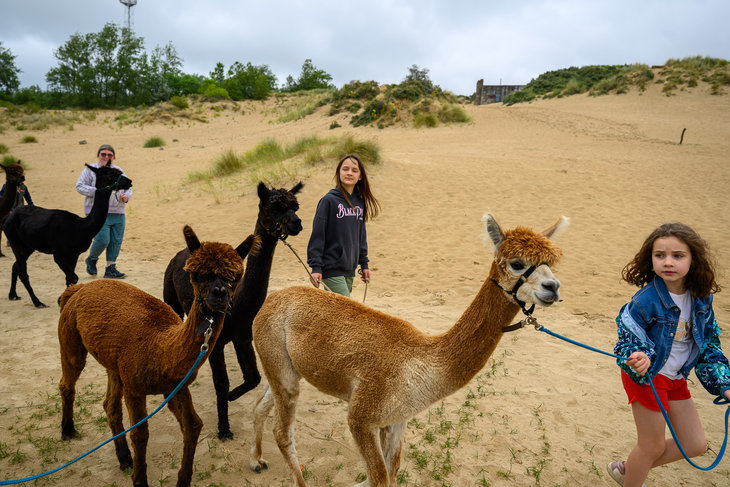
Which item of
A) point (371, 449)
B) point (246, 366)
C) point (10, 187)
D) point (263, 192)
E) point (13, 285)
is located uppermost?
point (263, 192)

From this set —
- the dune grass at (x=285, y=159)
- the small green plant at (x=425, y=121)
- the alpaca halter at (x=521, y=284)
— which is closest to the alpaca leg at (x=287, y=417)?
the alpaca halter at (x=521, y=284)

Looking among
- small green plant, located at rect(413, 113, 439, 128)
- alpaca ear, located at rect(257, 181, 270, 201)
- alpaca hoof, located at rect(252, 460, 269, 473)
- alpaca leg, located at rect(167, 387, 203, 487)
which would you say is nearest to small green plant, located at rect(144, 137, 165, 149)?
small green plant, located at rect(413, 113, 439, 128)

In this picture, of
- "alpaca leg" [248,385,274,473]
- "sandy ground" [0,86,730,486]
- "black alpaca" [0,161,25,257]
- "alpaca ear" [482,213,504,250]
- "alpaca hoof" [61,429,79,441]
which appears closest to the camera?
"alpaca ear" [482,213,504,250]

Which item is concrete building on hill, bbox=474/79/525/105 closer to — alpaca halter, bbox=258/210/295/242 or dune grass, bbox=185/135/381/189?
dune grass, bbox=185/135/381/189

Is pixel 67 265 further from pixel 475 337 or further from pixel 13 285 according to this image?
pixel 475 337

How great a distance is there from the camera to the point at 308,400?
14.7 feet

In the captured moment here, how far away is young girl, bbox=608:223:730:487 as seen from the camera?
7.85ft

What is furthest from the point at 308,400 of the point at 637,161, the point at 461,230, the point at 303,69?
the point at 303,69

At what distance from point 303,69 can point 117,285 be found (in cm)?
6626

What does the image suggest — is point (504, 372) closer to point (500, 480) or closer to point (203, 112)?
point (500, 480)

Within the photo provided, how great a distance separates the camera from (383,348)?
2547mm

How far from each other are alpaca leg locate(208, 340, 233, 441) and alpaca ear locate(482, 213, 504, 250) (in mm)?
2386

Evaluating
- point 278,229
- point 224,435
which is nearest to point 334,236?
point 278,229

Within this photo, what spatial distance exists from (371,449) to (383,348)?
24.1 inches
